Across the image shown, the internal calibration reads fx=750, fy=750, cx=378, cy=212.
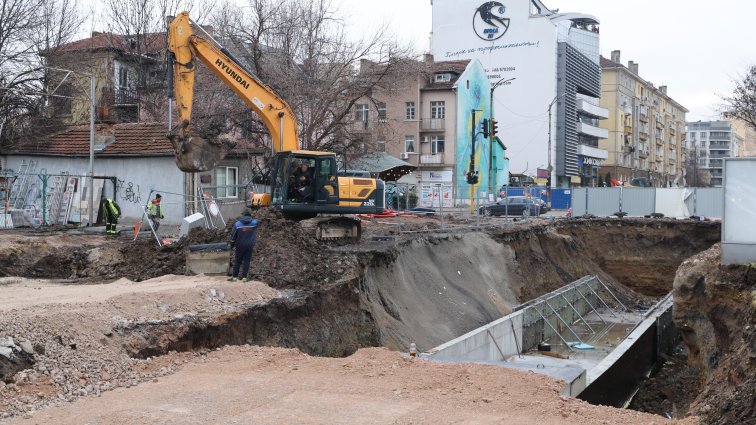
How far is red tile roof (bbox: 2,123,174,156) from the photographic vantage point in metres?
27.8

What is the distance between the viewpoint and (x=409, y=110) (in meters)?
57.0

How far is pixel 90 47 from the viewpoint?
136 feet

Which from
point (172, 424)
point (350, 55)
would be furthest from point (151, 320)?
point (350, 55)

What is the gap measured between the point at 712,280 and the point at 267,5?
25.3 meters

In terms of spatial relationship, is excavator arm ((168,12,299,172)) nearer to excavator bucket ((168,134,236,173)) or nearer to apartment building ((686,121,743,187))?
excavator bucket ((168,134,236,173))

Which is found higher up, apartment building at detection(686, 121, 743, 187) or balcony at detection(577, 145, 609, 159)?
apartment building at detection(686, 121, 743, 187)

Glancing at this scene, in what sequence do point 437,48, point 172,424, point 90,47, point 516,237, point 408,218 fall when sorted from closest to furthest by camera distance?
1. point 172,424
2. point 516,237
3. point 408,218
4. point 90,47
5. point 437,48

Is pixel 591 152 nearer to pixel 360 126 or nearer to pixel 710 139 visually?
pixel 360 126

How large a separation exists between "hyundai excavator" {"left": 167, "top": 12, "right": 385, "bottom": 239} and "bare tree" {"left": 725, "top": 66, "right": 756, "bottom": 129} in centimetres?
2666

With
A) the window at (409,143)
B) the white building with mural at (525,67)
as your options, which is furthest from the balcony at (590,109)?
the window at (409,143)

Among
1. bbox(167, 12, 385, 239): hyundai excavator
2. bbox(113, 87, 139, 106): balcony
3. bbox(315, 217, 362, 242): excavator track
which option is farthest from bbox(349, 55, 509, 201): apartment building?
bbox(167, 12, 385, 239): hyundai excavator

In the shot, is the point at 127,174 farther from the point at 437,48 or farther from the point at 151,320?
the point at 437,48

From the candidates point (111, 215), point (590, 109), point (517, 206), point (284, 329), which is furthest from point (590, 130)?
point (284, 329)

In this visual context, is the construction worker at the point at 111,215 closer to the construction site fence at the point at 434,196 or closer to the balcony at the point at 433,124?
the construction site fence at the point at 434,196
